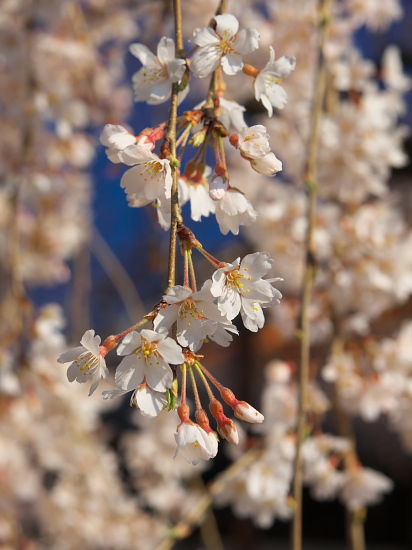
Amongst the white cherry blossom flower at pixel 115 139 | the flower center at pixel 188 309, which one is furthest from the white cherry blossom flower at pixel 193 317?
the white cherry blossom flower at pixel 115 139

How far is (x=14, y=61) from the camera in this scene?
7.41ft

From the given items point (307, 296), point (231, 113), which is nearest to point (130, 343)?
point (231, 113)

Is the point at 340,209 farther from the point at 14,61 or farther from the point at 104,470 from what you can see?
the point at 104,470

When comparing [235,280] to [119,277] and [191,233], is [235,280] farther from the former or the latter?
[119,277]

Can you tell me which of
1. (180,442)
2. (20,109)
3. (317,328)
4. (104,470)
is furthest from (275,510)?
(20,109)

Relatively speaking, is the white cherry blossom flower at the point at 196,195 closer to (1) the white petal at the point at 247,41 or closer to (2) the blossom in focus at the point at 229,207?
(2) the blossom in focus at the point at 229,207

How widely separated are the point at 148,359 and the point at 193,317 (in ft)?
0.20

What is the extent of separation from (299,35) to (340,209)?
28.1 inches

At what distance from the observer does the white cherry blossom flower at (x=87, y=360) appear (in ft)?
2.04

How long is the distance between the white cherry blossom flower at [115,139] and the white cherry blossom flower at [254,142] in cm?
13

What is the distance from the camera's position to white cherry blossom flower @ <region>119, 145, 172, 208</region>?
68 centimetres

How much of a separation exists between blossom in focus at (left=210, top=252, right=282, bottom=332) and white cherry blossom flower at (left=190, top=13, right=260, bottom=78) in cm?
25

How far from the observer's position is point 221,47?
0.78 m

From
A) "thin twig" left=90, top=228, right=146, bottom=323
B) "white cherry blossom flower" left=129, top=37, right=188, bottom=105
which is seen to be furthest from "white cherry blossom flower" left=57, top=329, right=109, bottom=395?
"thin twig" left=90, top=228, right=146, bottom=323
